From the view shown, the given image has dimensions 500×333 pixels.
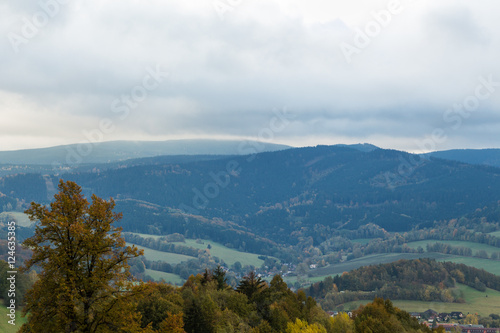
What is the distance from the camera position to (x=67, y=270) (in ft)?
65.8

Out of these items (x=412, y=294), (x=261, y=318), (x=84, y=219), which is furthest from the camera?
(x=412, y=294)

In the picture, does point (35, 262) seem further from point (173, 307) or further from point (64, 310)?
point (173, 307)

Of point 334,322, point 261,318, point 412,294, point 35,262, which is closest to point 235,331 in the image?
point 261,318

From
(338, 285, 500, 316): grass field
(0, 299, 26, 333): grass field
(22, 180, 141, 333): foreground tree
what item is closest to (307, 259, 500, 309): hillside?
(338, 285, 500, 316): grass field

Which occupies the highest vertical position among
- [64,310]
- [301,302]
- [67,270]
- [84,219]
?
[84,219]

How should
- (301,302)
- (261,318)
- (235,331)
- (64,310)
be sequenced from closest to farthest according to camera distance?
(64,310) → (235,331) → (261,318) → (301,302)

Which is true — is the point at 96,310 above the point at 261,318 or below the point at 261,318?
above

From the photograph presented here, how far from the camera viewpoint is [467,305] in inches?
6462

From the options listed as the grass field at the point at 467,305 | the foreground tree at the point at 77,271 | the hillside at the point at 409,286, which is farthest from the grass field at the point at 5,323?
→ the hillside at the point at 409,286

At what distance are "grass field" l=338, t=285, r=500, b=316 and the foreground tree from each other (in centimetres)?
14225

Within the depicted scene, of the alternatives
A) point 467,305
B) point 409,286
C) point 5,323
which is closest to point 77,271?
point 5,323

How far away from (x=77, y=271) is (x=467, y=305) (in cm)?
17495

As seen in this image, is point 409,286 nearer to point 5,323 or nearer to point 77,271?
point 5,323

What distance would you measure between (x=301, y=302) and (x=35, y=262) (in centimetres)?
3928
